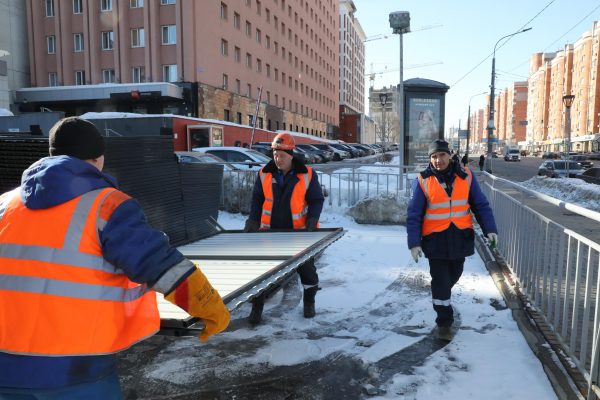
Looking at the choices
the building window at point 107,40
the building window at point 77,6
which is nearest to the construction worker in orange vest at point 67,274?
the building window at point 107,40

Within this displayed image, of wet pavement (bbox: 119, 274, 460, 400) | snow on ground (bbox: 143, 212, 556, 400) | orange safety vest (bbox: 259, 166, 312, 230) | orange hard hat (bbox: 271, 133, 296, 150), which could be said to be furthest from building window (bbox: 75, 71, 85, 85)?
wet pavement (bbox: 119, 274, 460, 400)

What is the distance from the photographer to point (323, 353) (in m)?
3.88

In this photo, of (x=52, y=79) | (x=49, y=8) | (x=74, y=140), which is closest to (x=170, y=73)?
(x=52, y=79)

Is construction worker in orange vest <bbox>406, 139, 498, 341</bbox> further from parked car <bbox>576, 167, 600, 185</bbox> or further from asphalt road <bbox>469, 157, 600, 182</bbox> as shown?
asphalt road <bbox>469, 157, 600, 182</bbox>

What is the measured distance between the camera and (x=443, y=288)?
4.25 m

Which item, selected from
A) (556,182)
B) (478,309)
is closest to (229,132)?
(556,182)

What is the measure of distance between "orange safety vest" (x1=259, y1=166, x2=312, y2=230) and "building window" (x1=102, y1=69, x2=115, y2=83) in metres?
34.0

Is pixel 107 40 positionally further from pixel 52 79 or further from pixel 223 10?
pixel 223 10

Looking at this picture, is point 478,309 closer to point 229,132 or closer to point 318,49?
point 229,132

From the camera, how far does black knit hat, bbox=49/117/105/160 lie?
185cm

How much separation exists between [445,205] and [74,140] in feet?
10.5

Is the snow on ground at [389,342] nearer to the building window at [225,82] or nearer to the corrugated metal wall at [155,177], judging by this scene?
the corrugated metal wall at [155,177]

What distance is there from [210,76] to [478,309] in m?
32.8

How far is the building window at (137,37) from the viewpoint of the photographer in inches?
1335
